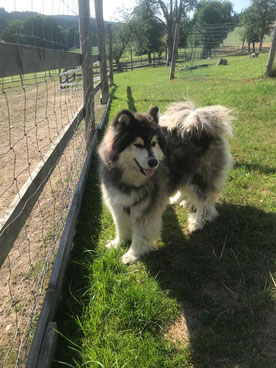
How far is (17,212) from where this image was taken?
1488mm

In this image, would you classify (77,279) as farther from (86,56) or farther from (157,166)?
(86,56)

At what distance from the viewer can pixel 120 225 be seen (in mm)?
2938

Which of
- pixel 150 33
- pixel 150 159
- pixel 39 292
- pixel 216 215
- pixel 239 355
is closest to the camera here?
pixel 239 355

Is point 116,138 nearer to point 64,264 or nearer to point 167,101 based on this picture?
point 64,264

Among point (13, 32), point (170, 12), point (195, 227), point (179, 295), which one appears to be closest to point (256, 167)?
point (195, 227)

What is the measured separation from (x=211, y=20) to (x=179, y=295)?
5795cm

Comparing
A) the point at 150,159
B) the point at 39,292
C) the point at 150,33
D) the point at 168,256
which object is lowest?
the point at 168,256

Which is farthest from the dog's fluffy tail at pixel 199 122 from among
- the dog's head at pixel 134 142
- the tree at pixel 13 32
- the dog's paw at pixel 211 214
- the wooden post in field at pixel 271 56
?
the wooden post in field at pixel 271 56

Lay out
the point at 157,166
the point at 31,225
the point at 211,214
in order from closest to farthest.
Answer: the point at 157,166
the point at 31,225
the point at 211,214

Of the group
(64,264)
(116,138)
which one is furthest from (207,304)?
(116,138)

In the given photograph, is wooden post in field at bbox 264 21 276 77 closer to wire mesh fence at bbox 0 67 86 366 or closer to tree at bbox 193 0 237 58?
wire mesh fence at bbox 0 67 86 366

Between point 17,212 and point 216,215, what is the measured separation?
262 cm

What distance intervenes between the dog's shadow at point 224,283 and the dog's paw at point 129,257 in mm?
144

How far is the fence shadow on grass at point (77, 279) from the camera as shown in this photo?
194 cm
